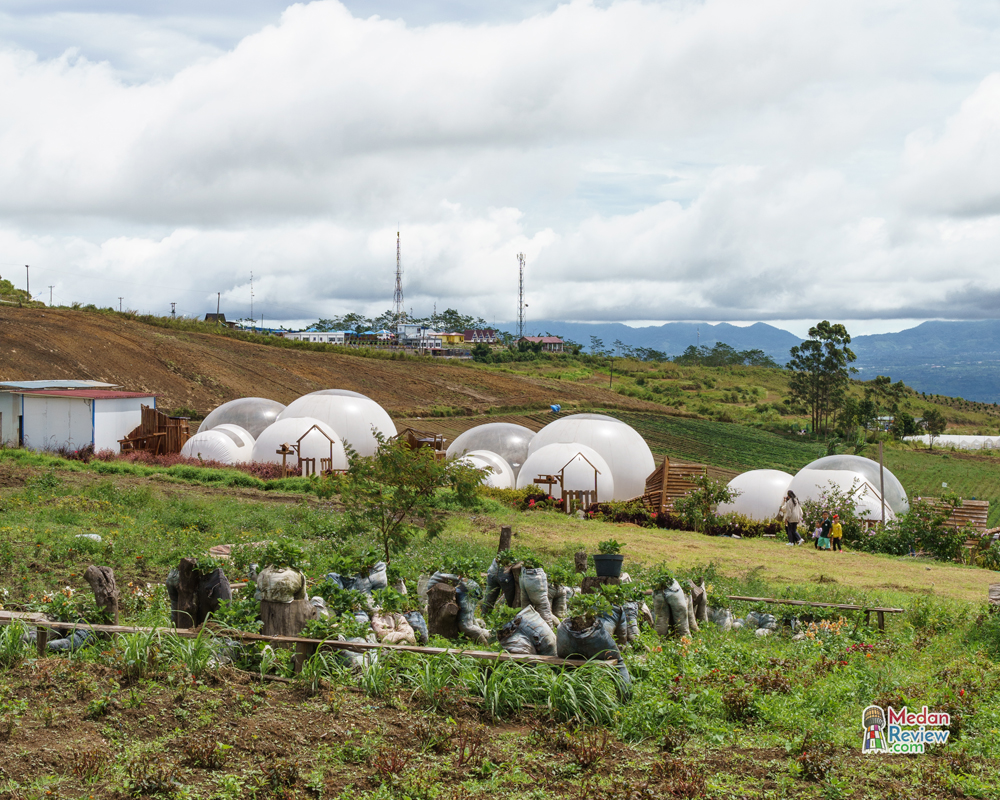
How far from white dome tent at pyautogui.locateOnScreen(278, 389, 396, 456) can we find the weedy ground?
23676 mm

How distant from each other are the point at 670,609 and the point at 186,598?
5749 millimetres

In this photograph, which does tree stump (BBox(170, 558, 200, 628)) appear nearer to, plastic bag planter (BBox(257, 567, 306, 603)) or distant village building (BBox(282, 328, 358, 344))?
plastic bag planter (BBox(257, 567, 306, 603))

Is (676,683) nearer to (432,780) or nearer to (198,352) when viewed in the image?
(432,780)

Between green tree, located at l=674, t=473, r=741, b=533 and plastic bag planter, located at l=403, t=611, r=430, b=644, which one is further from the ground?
plastic bag planter, located at l=403, t=611, r=430, b=644

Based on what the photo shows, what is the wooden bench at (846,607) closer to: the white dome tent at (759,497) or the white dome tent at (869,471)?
the white dome tent at (759,497)

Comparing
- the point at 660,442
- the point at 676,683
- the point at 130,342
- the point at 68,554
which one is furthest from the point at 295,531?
the point at 130,342

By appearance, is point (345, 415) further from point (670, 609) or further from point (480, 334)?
point (480, 334)

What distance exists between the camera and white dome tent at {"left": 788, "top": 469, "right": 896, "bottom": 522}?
1069 inches

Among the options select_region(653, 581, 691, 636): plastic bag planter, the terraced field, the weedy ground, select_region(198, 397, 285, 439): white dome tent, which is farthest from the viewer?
the terraced field

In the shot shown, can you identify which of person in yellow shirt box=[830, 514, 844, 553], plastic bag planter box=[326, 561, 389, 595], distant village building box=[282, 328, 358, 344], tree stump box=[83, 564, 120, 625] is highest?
distant village building box=[282, 328, 358, 344]

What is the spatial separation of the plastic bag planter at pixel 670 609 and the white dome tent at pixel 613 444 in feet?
69.6

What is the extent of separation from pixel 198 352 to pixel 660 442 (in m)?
34.6

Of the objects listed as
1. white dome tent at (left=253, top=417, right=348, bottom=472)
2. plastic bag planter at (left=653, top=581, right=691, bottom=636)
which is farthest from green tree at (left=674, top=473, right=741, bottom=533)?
plastic bag planter at (left=653, top=581, right=691, bottom=636)

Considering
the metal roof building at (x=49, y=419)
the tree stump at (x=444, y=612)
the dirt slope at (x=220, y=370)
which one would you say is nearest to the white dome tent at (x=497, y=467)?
the metal roof building at (x=49, y=419)
